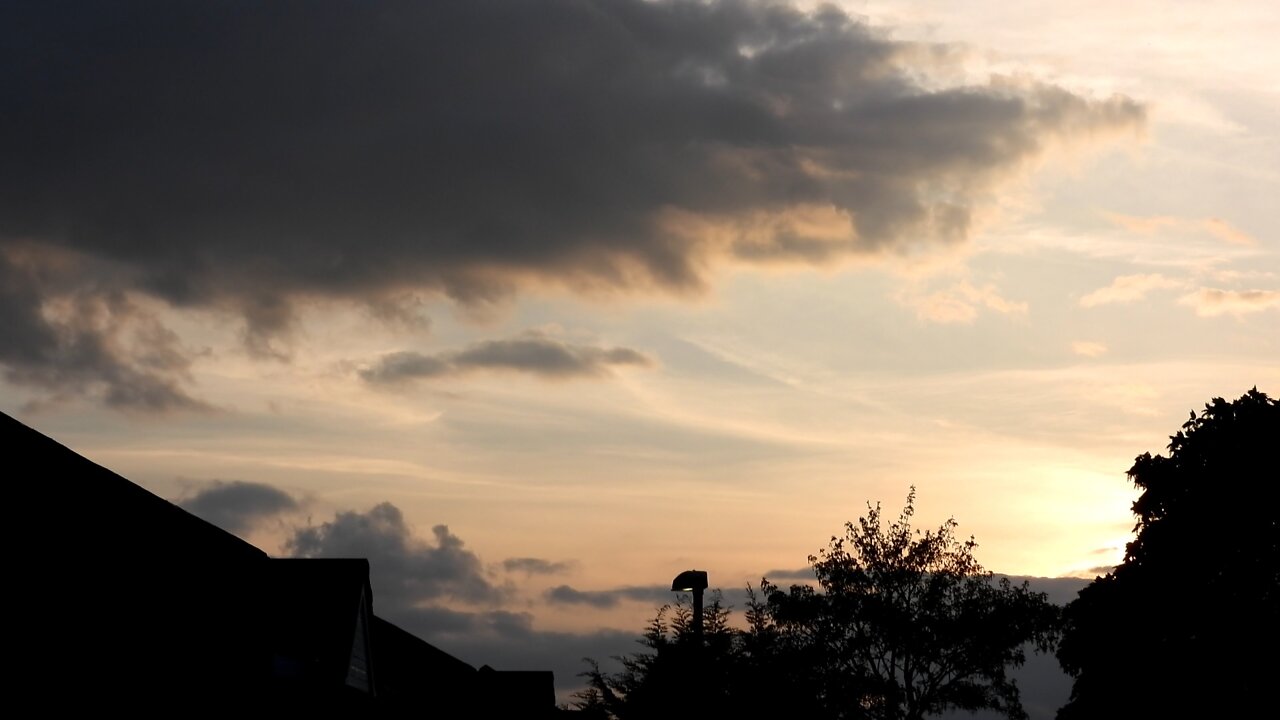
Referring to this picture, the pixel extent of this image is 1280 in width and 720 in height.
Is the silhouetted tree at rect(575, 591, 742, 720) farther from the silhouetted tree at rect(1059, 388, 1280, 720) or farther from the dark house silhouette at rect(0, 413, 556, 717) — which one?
the silhouetted tree at rect(1059, 388, 1280, 720)

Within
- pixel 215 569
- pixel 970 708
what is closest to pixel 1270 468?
pixel 970 708

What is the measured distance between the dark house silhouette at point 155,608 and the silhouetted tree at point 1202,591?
1201 inches

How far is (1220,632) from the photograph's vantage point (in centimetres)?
5191

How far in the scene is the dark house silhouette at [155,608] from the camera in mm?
17047

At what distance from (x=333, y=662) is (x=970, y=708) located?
120 ft

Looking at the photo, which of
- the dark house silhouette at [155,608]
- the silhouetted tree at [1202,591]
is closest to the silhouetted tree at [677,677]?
the dark house silhouette at [155,608]

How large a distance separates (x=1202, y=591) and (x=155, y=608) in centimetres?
4290

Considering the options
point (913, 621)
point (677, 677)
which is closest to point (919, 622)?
point (913, 621)

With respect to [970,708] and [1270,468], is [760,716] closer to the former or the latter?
[1270,468]

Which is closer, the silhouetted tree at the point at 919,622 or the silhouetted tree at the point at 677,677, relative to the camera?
the silhouetted tree at the point at 677,677

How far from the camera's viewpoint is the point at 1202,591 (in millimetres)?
52875

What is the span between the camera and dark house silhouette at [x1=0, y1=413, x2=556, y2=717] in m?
17.0

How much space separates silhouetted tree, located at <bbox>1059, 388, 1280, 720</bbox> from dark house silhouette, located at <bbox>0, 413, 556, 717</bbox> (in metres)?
30.5

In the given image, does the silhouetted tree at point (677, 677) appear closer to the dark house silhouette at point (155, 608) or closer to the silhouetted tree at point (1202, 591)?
the dark house silhouette at point (155, 608)
